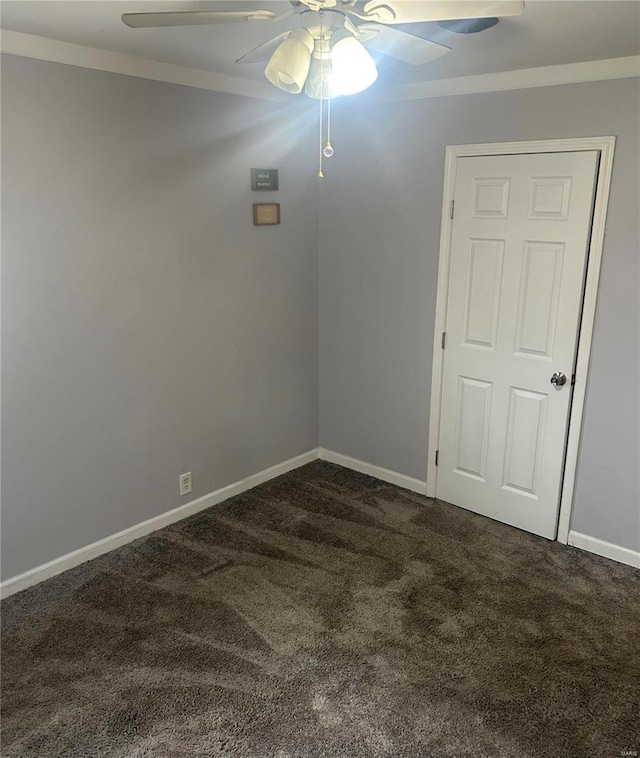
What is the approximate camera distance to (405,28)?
2.09 metres

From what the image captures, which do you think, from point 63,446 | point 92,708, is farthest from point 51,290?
point 92,708

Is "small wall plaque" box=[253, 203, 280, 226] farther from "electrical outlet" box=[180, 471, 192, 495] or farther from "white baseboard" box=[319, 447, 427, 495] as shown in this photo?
"white baseboard" box=[319, 447, 427, 495]

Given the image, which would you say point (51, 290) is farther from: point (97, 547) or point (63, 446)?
point (97, 547)

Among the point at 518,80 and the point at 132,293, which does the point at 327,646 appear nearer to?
the point at 132,293

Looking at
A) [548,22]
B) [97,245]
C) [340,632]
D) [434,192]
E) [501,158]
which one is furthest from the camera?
[434,192]

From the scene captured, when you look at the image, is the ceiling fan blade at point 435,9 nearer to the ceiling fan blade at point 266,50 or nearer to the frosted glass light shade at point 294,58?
the frosted glass light shade at point 294,58

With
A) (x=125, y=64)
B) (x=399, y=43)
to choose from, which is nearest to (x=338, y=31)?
(x=399, y=43)

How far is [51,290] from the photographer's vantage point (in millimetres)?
2602

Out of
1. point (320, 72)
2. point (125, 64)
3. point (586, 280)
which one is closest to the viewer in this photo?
point (320, 72)

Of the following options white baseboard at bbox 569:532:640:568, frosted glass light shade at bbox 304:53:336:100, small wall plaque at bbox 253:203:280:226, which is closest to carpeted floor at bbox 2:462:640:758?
white baseboard at bbox 569:532:640:568

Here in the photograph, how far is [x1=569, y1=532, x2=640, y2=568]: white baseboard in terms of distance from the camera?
2.94 meters

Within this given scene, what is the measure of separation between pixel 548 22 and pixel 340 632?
239cm

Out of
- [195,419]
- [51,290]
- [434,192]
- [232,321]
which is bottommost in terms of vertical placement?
[195,419]

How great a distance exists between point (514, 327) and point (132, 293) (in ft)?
6.25
